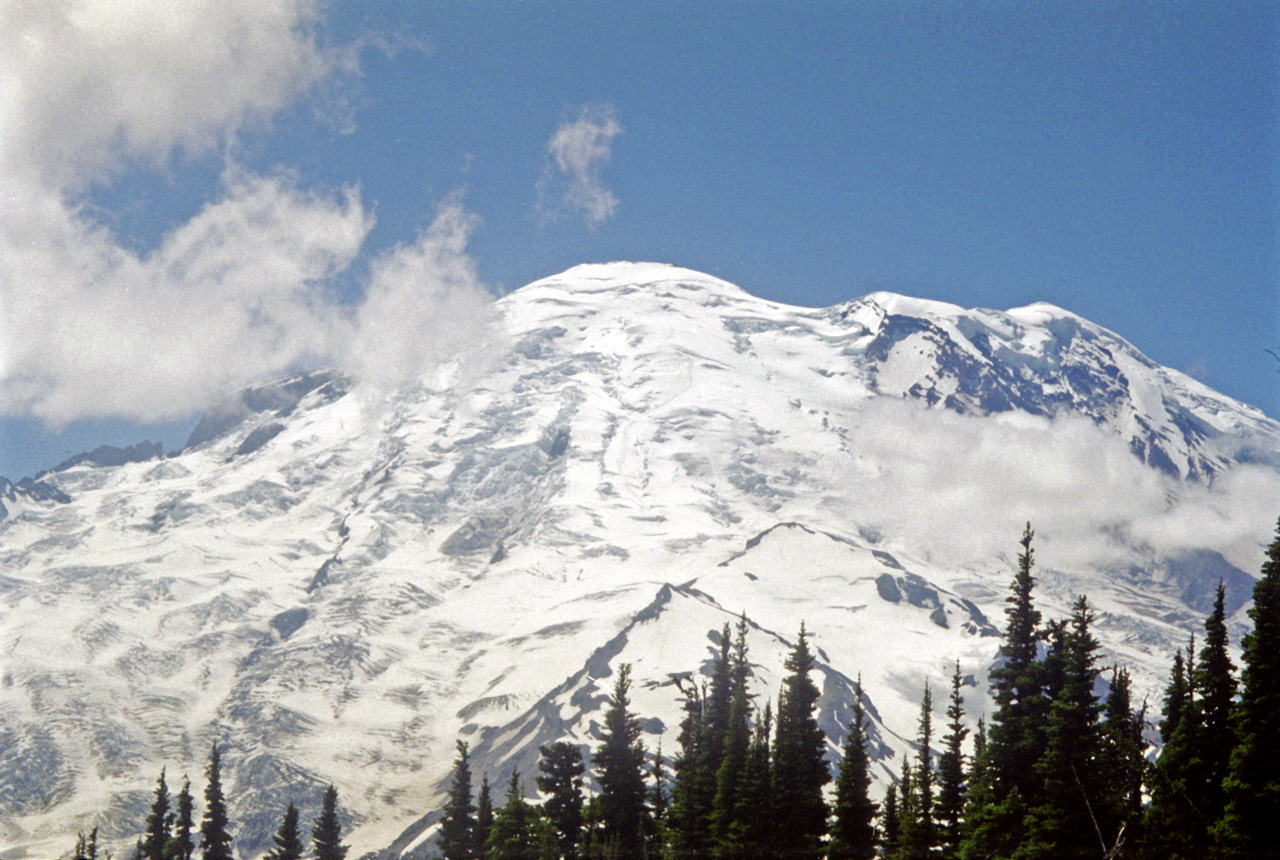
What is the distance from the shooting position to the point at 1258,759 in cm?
5138

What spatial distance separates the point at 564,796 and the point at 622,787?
213 inches

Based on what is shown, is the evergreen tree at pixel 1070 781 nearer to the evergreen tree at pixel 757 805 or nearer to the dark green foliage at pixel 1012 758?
the dark green foliage at pixel 1012 758

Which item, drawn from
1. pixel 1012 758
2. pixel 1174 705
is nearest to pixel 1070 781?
pixel 1012 758

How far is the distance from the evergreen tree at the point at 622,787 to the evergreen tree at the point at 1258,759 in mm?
40549

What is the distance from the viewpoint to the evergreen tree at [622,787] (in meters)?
86.8

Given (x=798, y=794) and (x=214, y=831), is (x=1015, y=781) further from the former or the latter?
(x=214, y=831)

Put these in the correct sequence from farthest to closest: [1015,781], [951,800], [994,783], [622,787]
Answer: [622,787], [951,800], [994,783], [1015,781]

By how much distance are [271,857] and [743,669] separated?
140ft

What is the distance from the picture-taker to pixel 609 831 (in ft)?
287

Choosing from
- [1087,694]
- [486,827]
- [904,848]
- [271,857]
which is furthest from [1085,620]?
[271,857]

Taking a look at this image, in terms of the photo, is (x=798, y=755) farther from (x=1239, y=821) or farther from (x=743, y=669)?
(x=1239, y=821)

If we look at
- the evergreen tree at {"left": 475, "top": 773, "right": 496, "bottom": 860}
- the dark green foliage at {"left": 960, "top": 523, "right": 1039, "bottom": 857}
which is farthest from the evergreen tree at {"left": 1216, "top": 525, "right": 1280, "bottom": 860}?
the evergreen tree at {"left": 475, "top": 773, "right": 496, "bottom": 860}

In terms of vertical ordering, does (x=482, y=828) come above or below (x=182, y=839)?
above

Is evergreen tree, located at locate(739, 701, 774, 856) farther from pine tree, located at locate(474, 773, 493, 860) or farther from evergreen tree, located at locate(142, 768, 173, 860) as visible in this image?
evergreen tree, located at locate(142, 768, 173, 860)
